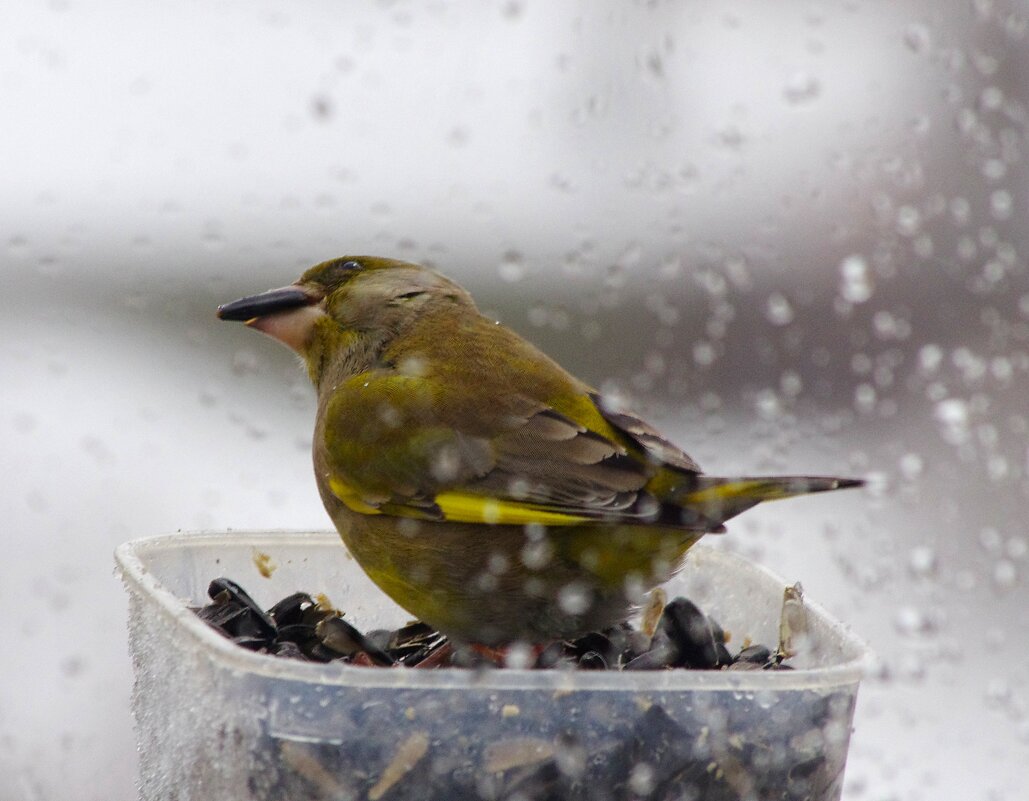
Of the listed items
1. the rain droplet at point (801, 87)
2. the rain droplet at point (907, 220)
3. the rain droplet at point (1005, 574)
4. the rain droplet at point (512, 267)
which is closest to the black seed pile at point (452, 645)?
the rain droplet at point (512, 267)

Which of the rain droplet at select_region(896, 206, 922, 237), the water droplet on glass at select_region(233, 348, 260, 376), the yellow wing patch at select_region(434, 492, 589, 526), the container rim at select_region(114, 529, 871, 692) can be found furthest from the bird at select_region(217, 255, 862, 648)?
the rain droplet at select_region(896, 206, 922, 237)

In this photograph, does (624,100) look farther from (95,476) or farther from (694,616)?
(95,476)

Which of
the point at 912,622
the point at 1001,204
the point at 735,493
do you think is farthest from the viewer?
the point at 1001,204

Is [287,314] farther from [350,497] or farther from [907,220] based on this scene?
[907,220]

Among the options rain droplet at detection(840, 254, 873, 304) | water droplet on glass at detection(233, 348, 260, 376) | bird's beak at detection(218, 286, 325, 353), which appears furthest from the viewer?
rain droplet at detection(840, 254, 873, 304)

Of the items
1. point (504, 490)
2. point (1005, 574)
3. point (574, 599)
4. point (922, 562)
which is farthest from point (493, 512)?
point (1005, 574)

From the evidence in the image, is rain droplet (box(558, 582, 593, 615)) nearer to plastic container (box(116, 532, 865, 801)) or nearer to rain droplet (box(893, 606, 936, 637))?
plastic container (box(116, 532, 865, 801))
